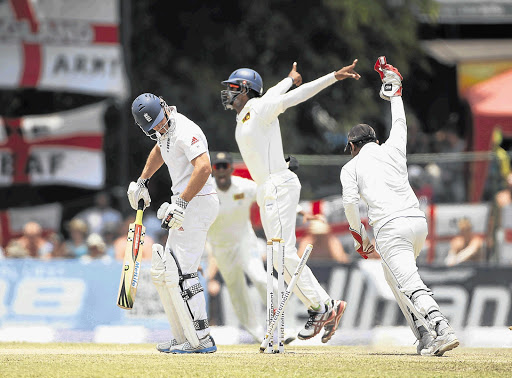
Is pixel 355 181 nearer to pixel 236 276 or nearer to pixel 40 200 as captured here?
pixel 236 276

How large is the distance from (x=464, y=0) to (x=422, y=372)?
1591cm

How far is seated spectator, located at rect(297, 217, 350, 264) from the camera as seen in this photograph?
1441 cm

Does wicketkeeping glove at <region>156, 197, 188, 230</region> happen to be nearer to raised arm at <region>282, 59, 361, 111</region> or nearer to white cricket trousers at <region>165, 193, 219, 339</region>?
white cricket trousers at <region>165, 193, 219, 339</region>

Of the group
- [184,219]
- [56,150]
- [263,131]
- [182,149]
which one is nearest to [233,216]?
[263,131]

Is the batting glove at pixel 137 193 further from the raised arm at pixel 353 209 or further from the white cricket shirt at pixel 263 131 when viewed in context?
the raised arm at pixel 353 209

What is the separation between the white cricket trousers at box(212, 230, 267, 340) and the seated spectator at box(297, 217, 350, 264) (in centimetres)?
252

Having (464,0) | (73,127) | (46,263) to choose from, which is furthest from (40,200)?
(464,0)

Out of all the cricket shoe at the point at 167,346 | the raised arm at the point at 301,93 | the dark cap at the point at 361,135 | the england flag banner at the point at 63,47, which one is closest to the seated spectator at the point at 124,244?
the england flag banner at the point at 63,47

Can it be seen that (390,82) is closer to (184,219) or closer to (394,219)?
(394,219)

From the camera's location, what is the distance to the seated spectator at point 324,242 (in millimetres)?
14406

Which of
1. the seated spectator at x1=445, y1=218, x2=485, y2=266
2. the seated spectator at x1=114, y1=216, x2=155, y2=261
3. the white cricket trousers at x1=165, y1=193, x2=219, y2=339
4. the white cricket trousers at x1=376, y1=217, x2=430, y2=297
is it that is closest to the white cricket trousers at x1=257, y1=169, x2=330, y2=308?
the white cricket trousers at x1=165, y1=193, x2=219, y2=339

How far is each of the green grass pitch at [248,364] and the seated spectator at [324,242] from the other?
157 inches

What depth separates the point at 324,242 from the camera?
47.4 ft

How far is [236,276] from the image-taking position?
11.9 m
